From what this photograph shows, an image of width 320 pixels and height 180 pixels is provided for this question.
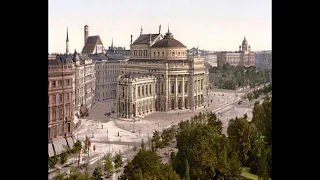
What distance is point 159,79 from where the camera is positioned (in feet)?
5.26

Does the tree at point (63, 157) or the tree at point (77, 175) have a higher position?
the tree at point (63, 157)

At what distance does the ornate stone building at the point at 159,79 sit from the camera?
1.51 meters

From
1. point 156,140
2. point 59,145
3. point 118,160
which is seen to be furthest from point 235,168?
point 59,145

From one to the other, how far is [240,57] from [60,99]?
33.7 inches

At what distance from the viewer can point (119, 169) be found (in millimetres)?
1362

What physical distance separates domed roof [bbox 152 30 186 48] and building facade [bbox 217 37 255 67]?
0.69 ft

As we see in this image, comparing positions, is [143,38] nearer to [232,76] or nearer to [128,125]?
[128,125]

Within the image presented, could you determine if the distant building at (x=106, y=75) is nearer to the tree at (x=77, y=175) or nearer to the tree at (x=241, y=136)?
the tree at (x=77, y=175)

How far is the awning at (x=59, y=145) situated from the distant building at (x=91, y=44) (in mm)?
365

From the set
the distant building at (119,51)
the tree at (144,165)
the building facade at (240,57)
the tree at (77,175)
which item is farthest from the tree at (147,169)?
the building facade at (240,57)
